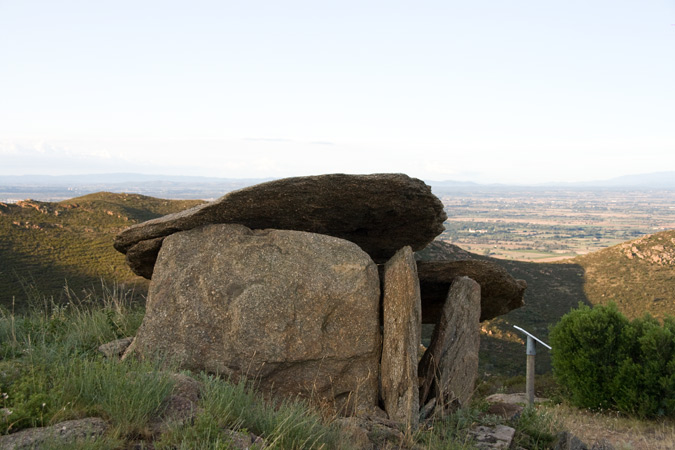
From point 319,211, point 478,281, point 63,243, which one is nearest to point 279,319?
point 319,211

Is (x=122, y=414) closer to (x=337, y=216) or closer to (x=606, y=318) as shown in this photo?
(x=337, y=216)

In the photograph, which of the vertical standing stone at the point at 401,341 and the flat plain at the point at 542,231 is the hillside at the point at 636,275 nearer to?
the flat plain at the point at 542,231

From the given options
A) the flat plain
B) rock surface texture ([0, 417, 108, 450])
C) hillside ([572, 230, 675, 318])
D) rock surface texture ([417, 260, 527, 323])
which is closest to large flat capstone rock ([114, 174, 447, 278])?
rock surface texture ([417, 260, 527, 323])

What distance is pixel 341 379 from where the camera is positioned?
762cm

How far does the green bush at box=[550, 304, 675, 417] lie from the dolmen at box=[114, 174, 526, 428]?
25.1 ft

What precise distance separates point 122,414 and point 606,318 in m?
14.2

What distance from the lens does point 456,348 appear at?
8758 mm

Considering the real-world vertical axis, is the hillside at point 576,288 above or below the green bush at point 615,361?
below

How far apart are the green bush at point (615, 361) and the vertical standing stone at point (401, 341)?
31.5 feet

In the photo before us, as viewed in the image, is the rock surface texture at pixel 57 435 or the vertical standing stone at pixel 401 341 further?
the vertical standing stone at pixel 401 341

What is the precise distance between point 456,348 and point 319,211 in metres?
3.26

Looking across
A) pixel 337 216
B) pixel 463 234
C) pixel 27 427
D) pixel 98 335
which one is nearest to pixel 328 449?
pixel 27 427

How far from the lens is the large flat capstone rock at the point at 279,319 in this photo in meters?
7.48

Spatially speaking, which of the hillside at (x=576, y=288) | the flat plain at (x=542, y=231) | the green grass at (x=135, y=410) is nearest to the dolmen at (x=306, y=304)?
the green grass at (x=135, y=410)
